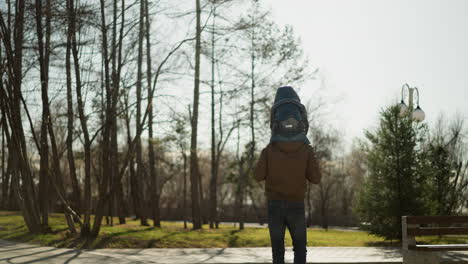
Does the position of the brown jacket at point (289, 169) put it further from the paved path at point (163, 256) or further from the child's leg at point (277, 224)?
the paved path at point (163, 256)

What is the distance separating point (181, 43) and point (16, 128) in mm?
6020

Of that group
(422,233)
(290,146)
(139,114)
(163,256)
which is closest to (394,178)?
(163,256)

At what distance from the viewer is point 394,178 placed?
19906 mm

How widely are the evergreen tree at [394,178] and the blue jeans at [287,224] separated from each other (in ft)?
47.9

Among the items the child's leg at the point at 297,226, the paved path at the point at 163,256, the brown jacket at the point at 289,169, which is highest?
the brown jacket at the point at 289,169

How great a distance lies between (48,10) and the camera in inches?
611

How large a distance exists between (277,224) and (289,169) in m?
0.58

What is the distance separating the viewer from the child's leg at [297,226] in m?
5.77

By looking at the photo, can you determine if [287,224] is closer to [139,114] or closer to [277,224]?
[277,224]

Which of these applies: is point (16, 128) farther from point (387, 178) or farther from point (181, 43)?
point (387, 178)

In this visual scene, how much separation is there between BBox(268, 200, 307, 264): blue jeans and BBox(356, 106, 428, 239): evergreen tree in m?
14.6

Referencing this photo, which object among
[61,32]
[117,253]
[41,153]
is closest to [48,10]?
[61,32]

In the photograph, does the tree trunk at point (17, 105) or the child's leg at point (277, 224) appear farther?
the tree trunk at point (17, 105)

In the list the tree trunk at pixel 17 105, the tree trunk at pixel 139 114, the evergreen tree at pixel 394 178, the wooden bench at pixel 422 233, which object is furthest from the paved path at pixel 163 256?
the evergreen tree at pixel 394 178
